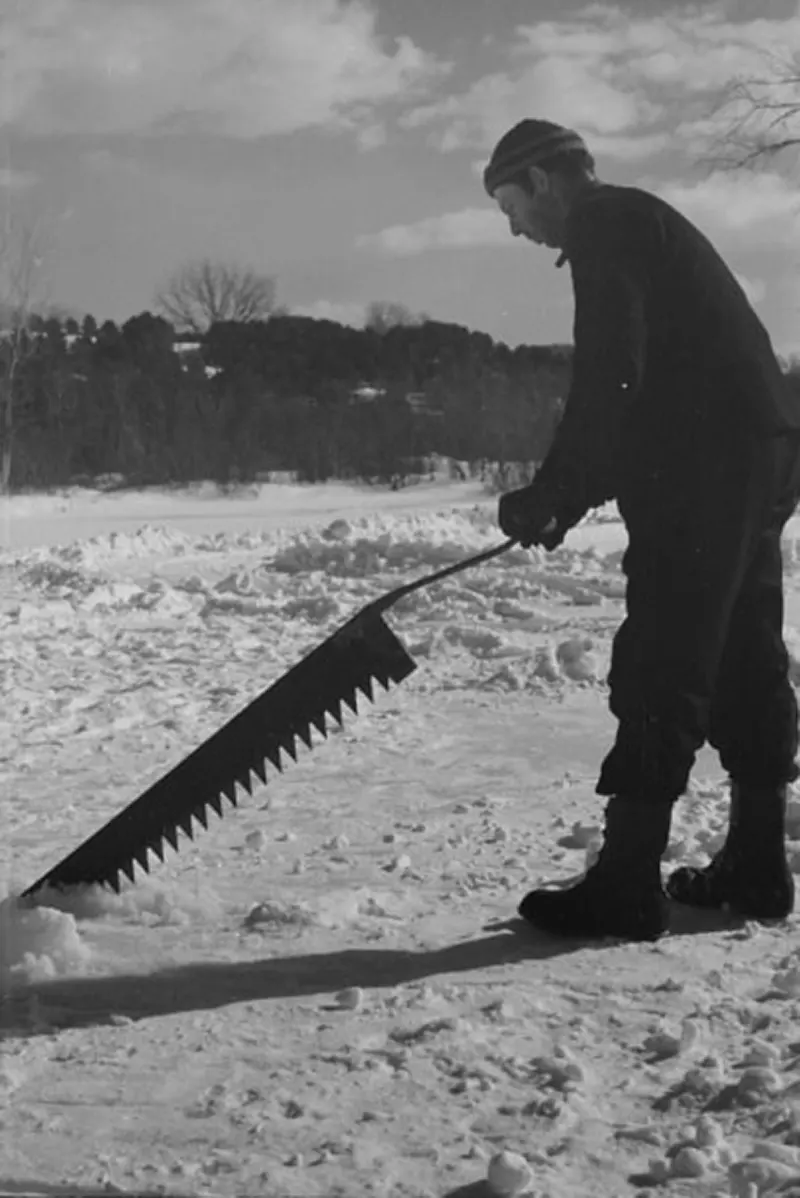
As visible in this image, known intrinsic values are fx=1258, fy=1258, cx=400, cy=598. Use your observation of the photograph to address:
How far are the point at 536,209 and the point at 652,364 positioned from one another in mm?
395

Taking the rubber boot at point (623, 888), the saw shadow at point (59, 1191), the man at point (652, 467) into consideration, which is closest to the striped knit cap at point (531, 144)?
the man at point (652, 467)

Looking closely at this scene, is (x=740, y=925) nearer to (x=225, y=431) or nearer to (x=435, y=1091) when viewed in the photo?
(x=435, y=1091)

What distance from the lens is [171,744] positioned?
4340 millimetres

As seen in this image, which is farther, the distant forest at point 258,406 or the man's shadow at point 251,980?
the distant forest at point 258,406

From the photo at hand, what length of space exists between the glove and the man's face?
530 millimetres

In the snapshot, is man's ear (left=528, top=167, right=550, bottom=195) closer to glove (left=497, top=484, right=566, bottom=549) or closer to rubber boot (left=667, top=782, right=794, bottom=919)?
glove (left=497, top=484, right=566, bottom=549)

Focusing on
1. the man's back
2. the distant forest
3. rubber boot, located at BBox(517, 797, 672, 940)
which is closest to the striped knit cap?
the man's back

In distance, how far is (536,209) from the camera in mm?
2477

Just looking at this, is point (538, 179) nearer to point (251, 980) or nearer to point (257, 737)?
point (257, 737)

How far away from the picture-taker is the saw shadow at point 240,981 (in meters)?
2.13

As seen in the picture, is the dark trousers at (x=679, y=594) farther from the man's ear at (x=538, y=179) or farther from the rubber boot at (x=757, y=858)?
the man's ear at (x=538, y=179)

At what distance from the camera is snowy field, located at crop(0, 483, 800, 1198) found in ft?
5.48

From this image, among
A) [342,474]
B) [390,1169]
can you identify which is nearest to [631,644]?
[390,1169]

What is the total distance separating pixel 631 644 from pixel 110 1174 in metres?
1.28
